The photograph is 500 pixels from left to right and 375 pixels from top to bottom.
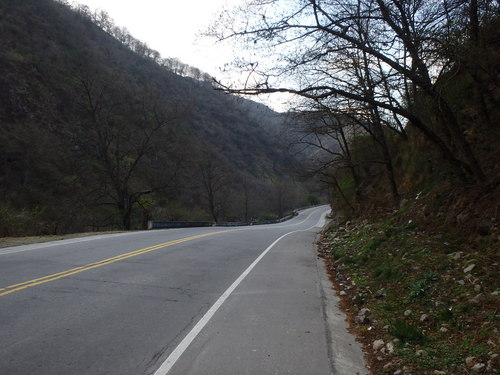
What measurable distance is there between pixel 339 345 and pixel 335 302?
7.26 feet

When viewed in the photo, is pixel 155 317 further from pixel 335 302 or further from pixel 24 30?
pixel 24 30

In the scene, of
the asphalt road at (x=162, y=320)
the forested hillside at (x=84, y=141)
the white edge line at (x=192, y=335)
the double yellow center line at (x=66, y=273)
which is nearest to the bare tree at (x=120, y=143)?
the forested hillside at (x=84, y=141)

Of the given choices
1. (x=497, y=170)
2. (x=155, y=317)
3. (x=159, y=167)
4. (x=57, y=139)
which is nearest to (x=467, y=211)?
(x=497, y=170)

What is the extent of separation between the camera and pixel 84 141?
44844mm

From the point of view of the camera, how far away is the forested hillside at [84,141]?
98.0 ft

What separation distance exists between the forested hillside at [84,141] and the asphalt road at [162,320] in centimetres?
408

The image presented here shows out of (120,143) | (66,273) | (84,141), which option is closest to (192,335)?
(66,273)

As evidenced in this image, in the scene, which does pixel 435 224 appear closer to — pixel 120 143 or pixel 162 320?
pixel 162 320

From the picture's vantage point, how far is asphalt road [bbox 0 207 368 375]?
4.03 meters

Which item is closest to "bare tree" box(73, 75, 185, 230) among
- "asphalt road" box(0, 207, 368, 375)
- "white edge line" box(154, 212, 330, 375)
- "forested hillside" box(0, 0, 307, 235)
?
"forested hillside" box(0, 0, 307, 235)

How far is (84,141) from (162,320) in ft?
145

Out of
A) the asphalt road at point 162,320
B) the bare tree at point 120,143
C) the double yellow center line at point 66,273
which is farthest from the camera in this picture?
the bare tree at point 120,143

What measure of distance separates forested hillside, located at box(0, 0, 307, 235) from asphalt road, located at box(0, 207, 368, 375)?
408 centimetres

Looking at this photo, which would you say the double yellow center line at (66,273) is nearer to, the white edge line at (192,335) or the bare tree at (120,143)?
the white edge line at (192,335)
